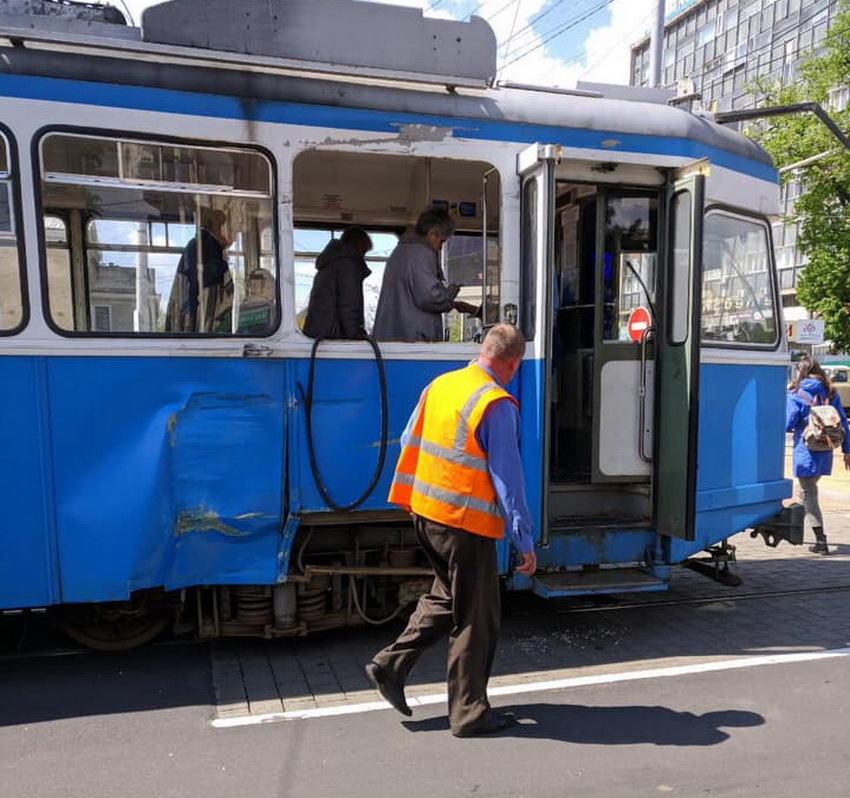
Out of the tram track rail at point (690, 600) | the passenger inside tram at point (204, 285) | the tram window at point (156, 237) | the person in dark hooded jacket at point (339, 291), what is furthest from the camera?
the tram track rail at point (690, 600)

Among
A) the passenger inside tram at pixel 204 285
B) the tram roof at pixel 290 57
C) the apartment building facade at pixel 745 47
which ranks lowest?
the passenger inside tram at pixel 204 285

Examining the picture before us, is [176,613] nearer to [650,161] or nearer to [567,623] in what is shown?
[567,623]

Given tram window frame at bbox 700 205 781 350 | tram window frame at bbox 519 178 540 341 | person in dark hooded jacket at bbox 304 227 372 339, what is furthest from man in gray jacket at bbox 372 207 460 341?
tram window frame at bbox 700 205 781 350

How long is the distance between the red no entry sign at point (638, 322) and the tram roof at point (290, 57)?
119 cm

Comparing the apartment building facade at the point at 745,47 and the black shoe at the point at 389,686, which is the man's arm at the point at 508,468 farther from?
the apartment building facade at the point at 745,47

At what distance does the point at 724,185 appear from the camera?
5.17 meters

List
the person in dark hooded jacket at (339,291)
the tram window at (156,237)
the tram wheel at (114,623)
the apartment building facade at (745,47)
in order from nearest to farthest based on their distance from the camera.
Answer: the tram window at (156,237), the tram wheel at (114,623), the person in dark hooded jacket at (339,291), the apartment building facade at (745,47)

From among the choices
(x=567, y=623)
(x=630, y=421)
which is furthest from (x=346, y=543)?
(x=630, y=421)

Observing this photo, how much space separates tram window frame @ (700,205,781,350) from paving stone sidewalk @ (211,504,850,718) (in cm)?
190

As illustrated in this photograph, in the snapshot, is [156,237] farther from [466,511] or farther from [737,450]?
[737,450]

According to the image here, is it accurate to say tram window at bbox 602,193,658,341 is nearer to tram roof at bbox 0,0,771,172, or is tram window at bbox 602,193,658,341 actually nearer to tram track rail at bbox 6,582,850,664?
tram roof at bbox 0,0,771,172

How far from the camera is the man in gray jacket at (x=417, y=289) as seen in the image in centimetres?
484

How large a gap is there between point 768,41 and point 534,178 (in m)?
45.2

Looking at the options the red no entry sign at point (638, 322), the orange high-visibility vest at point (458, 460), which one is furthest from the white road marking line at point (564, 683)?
the red no entry sign at point (638, 322)
